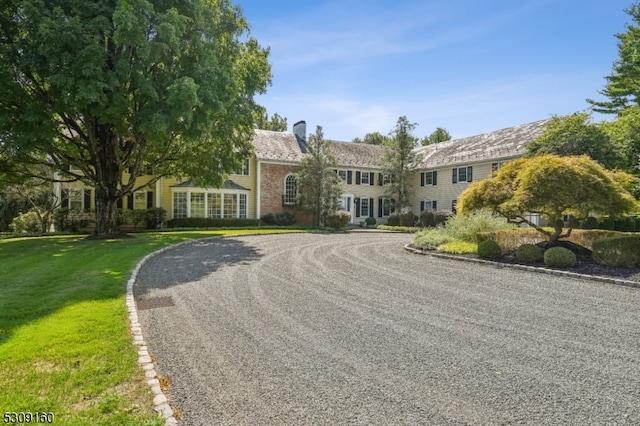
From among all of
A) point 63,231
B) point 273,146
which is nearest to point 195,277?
point 63,231

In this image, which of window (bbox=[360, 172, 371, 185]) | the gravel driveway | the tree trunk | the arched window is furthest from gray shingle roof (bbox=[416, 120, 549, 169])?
the tree trunk

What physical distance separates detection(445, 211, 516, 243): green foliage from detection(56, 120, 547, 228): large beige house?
1261cm

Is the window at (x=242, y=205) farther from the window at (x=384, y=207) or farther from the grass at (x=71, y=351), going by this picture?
the grass at (x=71, y=351)

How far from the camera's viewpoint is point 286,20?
10891 millimetres

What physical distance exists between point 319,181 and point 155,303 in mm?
21396

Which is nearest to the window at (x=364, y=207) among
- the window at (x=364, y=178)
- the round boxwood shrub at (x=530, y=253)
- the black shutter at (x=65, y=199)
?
the window at (x=364, y=178)

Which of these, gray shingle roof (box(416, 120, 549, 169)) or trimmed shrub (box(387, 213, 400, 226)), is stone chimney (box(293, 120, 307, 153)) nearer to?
gray shingle roof (box(416, 120, 549, 169))

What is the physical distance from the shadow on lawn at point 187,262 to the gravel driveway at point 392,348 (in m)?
0.11

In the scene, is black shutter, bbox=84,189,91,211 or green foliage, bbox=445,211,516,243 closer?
green foliage, bbox=445,211,516,243

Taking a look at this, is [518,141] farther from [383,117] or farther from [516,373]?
[516,373]

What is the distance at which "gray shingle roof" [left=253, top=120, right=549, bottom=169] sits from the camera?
26913mm

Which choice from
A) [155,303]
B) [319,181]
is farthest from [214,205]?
[155,303]

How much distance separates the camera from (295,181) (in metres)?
30.2

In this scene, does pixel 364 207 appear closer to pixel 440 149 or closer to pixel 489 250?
pixel 440 149
